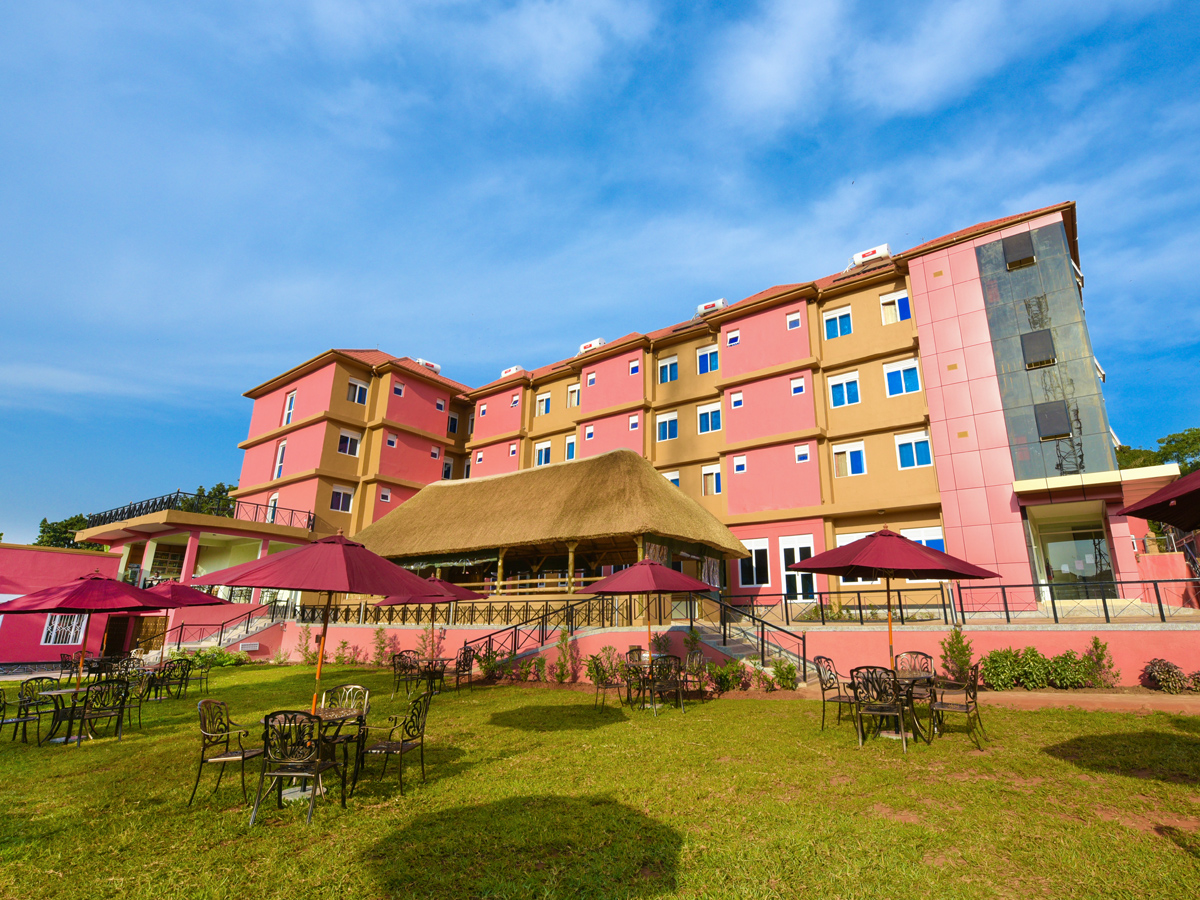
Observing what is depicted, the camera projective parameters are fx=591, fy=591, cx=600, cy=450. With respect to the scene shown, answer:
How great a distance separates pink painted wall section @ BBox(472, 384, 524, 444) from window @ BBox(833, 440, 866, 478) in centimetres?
1833

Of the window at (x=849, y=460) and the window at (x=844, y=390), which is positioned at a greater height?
the window at (x=844, y=390)

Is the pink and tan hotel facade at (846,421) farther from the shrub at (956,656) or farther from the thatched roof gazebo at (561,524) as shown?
the shrub at (956,656)

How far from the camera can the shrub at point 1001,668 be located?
42.1ft

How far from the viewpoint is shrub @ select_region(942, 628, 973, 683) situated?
1290 cm

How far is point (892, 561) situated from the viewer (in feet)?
32.0

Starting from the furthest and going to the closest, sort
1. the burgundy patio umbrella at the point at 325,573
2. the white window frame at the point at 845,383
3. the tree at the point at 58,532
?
1. the tree at the point at 58,532
2. the white window frame at the point at 845,383
3. the burgundy patio umbrella at the point at 325,573

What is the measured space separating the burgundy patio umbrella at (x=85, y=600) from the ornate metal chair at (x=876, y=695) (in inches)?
538

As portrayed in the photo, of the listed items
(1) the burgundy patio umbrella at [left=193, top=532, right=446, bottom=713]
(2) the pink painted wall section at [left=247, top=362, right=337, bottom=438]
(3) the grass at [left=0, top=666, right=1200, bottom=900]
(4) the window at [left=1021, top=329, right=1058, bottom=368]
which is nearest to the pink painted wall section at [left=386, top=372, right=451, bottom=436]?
(2) the pink painted wall section at [left=247, top=362, right=337, bottom=438]

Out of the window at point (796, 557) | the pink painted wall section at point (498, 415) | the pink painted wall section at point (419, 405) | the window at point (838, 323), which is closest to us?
the window at point (796, 557)

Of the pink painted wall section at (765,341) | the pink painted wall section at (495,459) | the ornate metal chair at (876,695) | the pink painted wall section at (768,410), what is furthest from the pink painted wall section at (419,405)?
the ornate metal chair at (876,695)

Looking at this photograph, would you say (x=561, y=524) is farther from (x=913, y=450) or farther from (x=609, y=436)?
(x=913, y=450)

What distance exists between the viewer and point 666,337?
30.7 m

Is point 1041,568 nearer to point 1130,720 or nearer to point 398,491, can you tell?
point 1130,720

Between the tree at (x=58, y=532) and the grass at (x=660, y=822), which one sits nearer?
the grass at (x=660, y=822)
